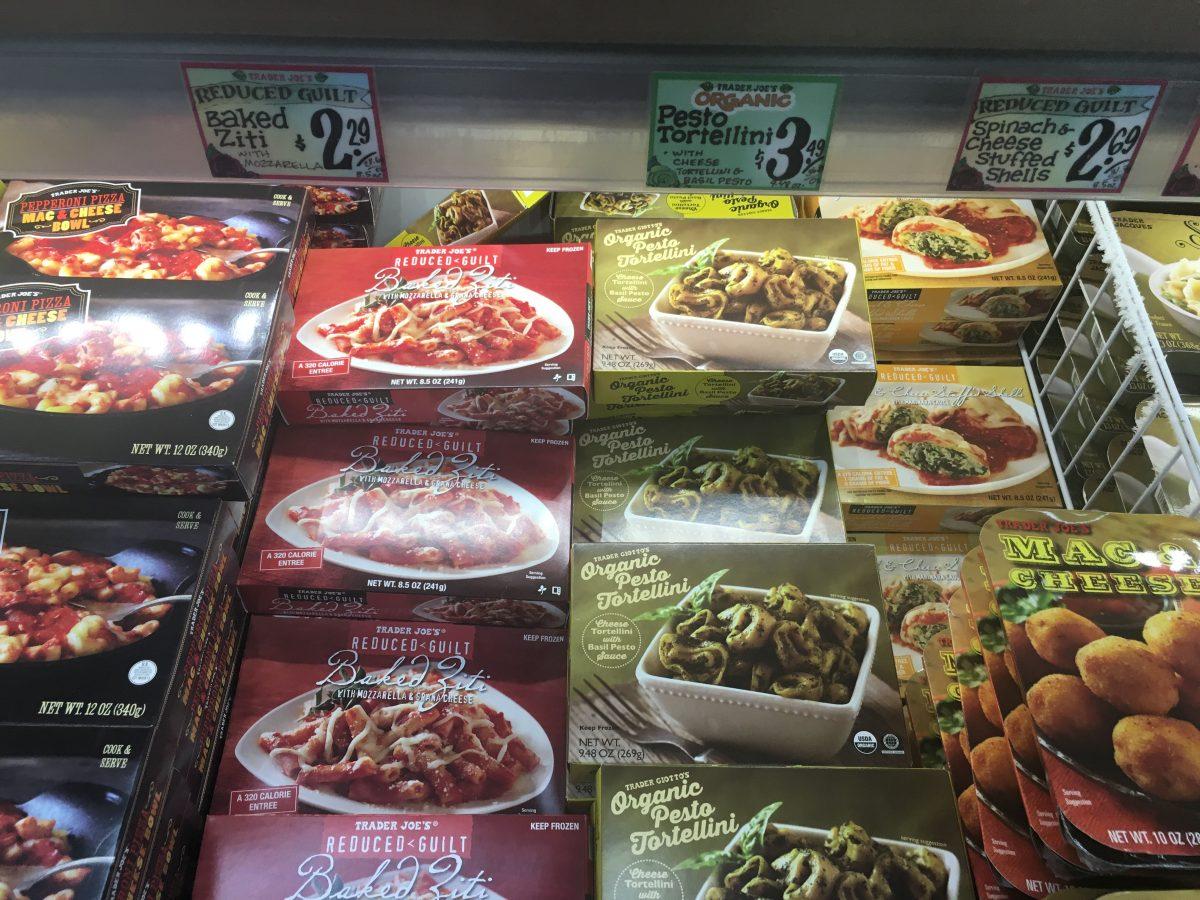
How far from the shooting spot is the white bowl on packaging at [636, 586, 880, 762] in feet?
5.01

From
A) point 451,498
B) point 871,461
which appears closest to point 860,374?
point 871,461

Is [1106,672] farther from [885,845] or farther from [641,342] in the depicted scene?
[641,342]

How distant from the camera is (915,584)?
2041 millimetres

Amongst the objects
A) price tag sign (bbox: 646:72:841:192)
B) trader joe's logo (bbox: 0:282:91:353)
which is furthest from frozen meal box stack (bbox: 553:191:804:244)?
price tag sign (bbox: 646:72:841:192)

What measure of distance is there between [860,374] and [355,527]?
100 centimetres

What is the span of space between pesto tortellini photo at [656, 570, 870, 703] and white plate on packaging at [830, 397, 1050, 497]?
0.54 meters

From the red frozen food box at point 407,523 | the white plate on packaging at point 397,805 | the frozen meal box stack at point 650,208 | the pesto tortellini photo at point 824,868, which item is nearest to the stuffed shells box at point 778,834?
the pesto tortellini photo at point 824,868

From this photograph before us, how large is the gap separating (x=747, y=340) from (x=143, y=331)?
1.14m

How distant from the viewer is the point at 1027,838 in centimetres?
147

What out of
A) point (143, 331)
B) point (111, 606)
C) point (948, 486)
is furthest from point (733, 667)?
point (143, 331)

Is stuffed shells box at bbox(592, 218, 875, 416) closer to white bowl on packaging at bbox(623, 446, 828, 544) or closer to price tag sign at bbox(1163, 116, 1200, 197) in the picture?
white bowl on packaging at bbox(623, 446, 828, 544)

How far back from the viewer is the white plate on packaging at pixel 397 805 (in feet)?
5.31

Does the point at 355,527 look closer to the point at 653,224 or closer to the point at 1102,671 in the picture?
the point at 653,224

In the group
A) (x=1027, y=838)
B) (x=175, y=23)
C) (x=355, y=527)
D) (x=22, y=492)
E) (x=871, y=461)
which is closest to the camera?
(x=175, y=23)
